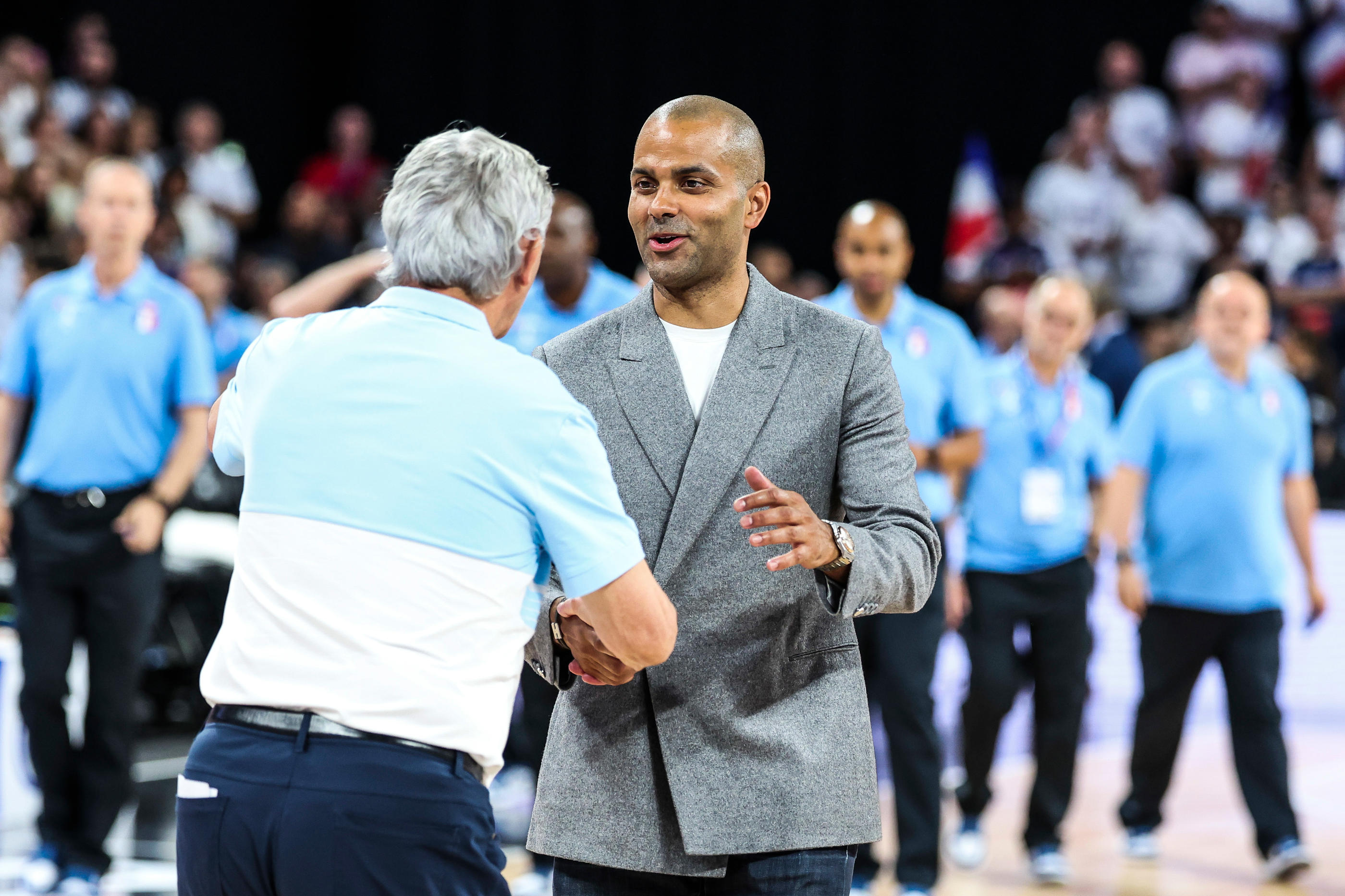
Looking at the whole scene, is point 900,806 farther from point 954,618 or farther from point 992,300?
point 992,300

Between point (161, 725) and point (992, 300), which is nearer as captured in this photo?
point (161, 725)

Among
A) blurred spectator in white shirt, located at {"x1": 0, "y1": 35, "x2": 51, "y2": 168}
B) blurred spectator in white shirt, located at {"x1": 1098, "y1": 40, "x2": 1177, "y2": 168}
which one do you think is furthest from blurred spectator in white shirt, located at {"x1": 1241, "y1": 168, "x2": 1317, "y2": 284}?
blurred spectator in white shirt, located at {"x1": 0, "y1": 35, "x2": 51, "y2": 168}

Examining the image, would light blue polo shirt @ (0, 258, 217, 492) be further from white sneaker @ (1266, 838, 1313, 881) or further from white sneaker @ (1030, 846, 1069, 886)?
white sneaker @ (1266, 838, 1313, 881)

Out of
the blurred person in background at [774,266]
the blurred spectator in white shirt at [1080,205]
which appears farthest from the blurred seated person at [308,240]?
the blurred spectator in white shirt at [1080,205]

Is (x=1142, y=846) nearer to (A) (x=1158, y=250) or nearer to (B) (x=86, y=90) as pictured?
(A) (x=1158, y=250)

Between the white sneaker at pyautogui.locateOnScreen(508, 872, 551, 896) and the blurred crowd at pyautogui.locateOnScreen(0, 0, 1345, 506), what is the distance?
4.80 metres

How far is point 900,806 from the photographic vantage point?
5.03 metres

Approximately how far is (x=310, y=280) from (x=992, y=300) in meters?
4.81

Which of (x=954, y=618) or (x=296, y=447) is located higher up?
(x=296, y=447)

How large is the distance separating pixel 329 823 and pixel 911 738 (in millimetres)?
3442

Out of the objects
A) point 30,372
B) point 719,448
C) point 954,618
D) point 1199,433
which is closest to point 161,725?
point 30,372

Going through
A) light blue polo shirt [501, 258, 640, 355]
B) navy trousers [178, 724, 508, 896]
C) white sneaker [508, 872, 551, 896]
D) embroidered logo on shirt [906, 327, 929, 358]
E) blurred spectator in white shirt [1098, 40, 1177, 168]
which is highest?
blurred spectator in white shirt [1098, 40, 1177, 168]

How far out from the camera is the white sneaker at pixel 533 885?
4.87m

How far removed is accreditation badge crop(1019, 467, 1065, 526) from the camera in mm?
5738
